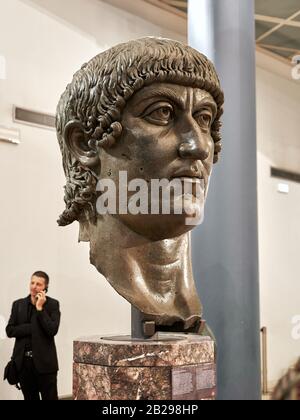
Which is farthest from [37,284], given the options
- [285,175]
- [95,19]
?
[285,175]

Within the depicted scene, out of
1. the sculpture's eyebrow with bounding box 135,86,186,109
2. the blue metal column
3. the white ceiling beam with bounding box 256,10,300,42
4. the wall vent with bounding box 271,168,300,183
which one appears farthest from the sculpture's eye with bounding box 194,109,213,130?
the wall vent with bounding box 271,168,300,183

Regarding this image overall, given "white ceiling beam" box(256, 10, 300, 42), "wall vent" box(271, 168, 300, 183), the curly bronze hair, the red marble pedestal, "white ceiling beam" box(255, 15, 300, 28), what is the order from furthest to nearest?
"wall vent" box(271, 168, 300, 183), "white ceiling beam" box(255, 15, 300, 28), "white ceiling beam" box(256, 10, 300, 42), the curly bronze hair, the red marble pedestal

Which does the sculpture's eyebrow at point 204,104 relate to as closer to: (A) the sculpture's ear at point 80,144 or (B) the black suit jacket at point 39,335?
(A) the sculpture's ear at point 80,144

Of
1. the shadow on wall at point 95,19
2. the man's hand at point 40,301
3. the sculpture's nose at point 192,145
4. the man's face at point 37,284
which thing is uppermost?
the shadow on wall at point 95,19

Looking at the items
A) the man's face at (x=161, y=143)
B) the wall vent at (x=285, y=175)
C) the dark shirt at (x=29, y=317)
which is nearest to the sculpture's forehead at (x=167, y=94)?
the man's face at (x=161, y=143)

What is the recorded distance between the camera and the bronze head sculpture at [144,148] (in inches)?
107

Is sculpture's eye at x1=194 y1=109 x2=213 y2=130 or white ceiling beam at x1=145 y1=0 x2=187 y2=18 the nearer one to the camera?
sculpture's eye at x1=194 y1=109 x2=213 y2=130

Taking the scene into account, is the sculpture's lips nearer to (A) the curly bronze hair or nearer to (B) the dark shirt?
(A) the curly bronze hair

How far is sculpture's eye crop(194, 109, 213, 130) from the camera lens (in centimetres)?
286

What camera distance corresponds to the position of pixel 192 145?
2721mm

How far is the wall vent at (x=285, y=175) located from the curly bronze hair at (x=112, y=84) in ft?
14.3

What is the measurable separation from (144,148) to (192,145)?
8.8 inches

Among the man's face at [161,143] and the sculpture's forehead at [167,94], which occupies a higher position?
the sculpture's forehead at [167,94]

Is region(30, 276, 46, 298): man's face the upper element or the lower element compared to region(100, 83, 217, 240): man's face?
lower
